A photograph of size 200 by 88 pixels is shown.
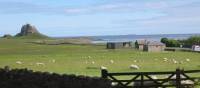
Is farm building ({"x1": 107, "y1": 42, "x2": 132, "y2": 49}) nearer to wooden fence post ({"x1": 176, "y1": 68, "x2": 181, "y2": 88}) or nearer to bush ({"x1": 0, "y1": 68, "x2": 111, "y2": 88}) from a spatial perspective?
wooden fence post ({"x1": 176, "y1": 68, "x2": 181, "y2": 88})

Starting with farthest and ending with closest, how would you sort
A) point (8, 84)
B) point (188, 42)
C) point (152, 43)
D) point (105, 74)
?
point (188, 42), point (152, 43), point (105, 74), point (8, 84)

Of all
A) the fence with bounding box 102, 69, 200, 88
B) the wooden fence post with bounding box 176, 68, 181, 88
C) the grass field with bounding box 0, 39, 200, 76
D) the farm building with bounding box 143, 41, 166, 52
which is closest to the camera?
the fence with bounding box 102, 69, 200, 88

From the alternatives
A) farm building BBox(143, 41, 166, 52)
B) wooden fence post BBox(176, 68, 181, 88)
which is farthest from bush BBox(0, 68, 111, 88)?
farm building BBox(143, 41, 166, 52)

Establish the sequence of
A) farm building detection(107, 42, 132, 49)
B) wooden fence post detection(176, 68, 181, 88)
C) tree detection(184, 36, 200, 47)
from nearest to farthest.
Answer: wooden fence post detection(176, 68, 181, 88)
farm building detection(107, 42, 132, 49)
tree detection(184, 36, 200, 47)

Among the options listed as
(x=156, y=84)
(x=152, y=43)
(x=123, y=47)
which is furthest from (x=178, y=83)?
(x=123, y=47)

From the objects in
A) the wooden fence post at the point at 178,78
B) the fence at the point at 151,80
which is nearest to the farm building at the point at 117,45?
the fence at the point at 151,80

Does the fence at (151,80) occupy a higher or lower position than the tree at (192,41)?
higher

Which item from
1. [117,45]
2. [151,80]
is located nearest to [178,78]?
[151,80]

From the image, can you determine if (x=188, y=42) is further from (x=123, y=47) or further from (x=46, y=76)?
(x=46, y=76)

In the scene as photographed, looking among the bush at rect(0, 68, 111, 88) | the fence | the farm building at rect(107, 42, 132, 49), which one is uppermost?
the bush at rect(0, 68, 111, 88)

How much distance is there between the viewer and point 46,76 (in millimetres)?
18484

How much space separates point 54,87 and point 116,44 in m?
101

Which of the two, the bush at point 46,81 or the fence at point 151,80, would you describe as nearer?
the bush at point 46,81

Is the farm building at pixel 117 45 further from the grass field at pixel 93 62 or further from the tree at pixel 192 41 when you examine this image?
the grass field at pixel 93 62
